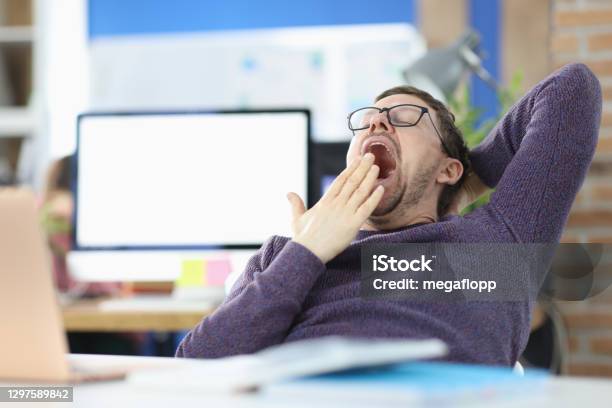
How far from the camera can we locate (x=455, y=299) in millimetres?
1300

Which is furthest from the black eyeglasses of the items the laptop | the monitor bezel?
the laptop

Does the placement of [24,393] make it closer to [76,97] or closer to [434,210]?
[434,210]

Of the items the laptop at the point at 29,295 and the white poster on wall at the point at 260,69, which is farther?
the white poster on wall at the point at 260,69

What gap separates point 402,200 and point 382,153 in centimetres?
Answer: 10

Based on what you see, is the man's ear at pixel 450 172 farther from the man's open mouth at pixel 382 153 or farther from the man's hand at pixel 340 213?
the man's hand at pixel 340 213

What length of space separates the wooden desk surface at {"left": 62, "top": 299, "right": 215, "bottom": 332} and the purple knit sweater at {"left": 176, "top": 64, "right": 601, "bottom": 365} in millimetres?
732

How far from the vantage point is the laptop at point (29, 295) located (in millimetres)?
800

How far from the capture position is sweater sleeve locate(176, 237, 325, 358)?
1.24m

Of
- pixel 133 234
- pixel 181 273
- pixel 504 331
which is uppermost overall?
pixel 504 331

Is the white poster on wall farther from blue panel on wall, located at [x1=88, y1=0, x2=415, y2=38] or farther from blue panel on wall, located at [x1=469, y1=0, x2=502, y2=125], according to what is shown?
blue panel on wall, located at [x1=469, y1=0, x2=502, y2=125]

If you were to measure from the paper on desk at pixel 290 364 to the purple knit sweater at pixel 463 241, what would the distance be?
0.49m

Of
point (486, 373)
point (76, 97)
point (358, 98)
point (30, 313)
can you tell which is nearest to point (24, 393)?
point (30, 313)

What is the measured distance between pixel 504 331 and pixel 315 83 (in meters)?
3.10

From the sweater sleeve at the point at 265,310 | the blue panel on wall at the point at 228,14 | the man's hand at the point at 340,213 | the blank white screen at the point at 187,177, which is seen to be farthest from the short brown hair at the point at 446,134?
the blue panel on wall at the point at 228,14
